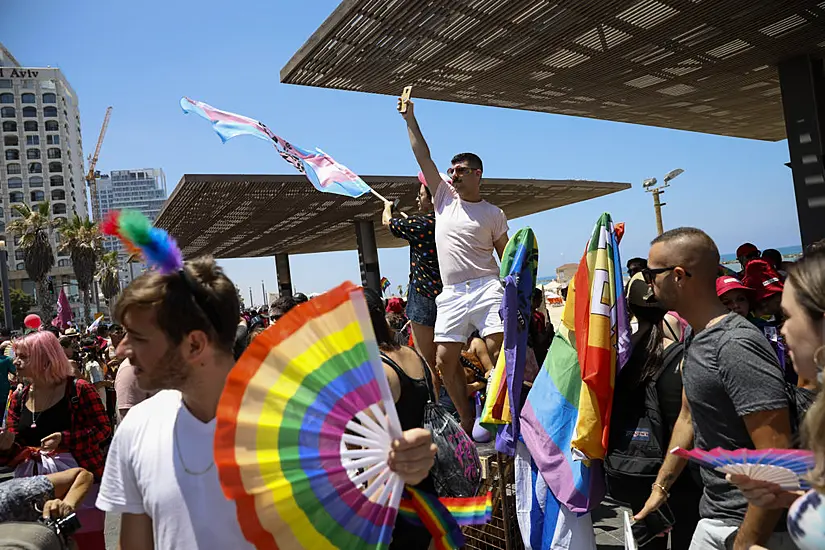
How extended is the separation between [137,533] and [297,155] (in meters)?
3.40

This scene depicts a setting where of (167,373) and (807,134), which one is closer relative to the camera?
(167,373)

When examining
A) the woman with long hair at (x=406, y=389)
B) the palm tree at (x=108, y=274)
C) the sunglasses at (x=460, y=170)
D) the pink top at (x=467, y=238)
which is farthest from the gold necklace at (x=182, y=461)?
the palm tree at (x=108, y=274)

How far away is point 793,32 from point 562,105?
414cm

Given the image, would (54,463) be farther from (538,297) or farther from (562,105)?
(562,105)

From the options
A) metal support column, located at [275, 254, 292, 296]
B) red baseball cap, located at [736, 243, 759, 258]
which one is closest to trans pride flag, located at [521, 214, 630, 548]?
red baseball cap, located at [736, 243, 759, 258]

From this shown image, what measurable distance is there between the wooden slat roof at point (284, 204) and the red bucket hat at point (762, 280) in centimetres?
1078

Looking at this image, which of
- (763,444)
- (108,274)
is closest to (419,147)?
(763,444)

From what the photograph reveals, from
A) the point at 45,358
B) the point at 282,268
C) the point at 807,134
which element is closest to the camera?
the point at 45,358

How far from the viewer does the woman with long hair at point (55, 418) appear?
362cm

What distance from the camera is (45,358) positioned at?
375 centimetres

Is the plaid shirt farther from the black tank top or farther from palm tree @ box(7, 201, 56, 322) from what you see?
palm tree @ box(7, 201, 56, 322)

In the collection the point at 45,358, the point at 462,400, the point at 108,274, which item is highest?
the point at 108,274

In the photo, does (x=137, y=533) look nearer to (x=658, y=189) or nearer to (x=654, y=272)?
(x=654, y=272)

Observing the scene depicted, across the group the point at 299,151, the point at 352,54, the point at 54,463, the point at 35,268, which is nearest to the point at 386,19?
the point at 352,54
